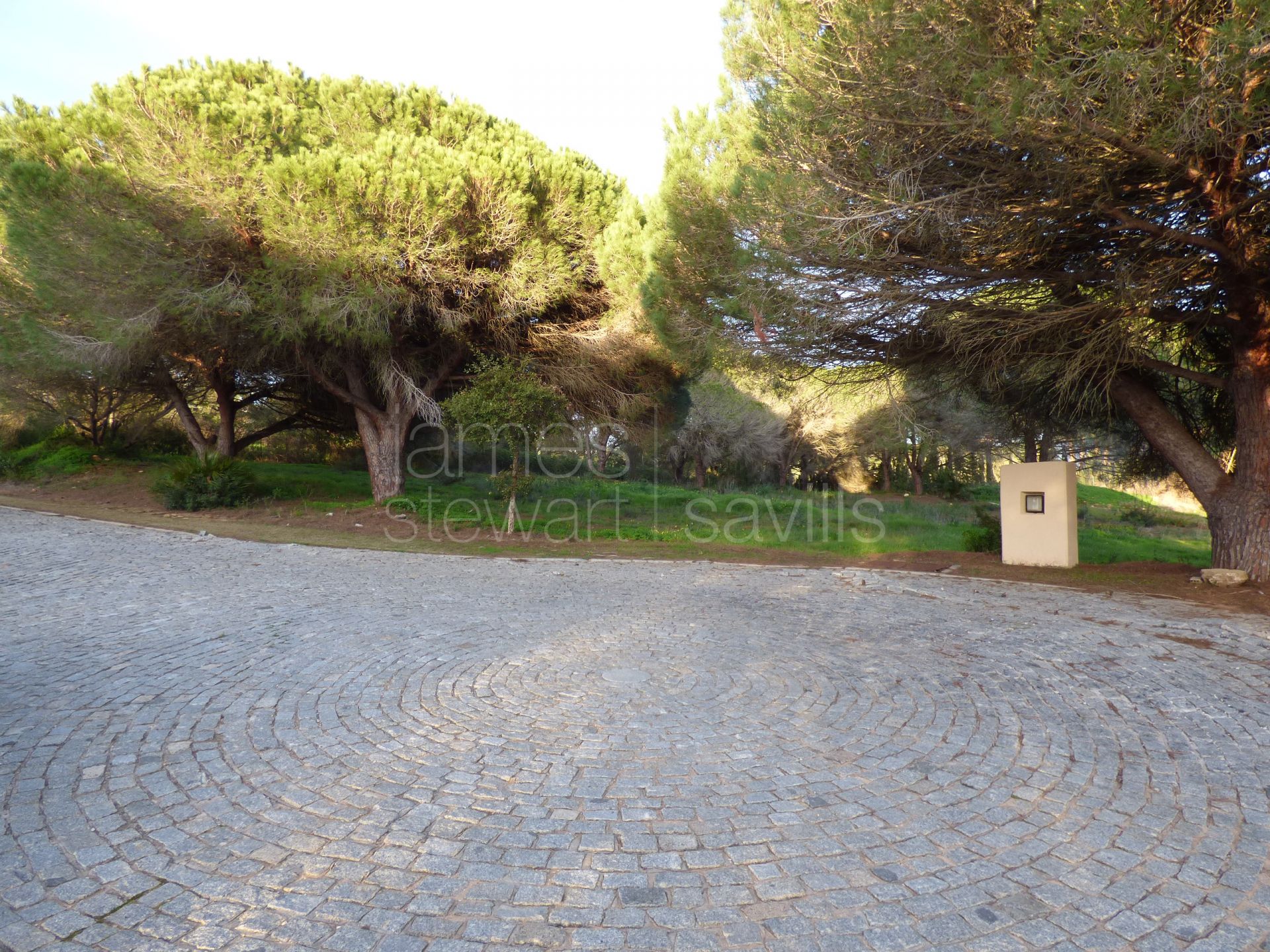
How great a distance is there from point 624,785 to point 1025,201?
21.8 feet

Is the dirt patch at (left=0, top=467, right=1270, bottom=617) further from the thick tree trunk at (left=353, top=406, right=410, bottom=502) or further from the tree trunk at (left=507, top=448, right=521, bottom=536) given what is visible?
the thick tree trunk at (left=353, top=406, right=410, bottom=502)

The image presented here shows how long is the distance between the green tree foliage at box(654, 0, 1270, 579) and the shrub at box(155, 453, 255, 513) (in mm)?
11946

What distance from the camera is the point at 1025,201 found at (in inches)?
259

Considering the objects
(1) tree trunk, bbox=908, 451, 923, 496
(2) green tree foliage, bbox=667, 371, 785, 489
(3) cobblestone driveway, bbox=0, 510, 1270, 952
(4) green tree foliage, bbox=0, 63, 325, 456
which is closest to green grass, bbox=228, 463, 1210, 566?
(2) green tree foliage, bbox=667, 371, 785, 489

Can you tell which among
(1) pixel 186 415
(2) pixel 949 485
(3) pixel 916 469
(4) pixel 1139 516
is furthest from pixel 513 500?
(3) pixel 916 469

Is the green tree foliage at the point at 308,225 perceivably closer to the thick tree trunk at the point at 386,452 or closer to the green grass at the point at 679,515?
the thick tree trunk at the point at 386,452

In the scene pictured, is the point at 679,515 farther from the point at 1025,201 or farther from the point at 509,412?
the point at 1025,201

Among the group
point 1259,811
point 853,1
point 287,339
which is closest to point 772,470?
point 287,339

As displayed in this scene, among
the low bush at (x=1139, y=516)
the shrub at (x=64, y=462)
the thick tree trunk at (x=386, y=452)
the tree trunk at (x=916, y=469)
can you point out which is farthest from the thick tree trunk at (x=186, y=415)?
the low bush at (x=1139, y=516)

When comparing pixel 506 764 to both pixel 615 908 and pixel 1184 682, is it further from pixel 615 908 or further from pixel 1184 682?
pixel 1184 682

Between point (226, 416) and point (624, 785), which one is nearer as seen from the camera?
point (624, 785)

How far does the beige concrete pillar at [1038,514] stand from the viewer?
9.17 m

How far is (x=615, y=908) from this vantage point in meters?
2.10

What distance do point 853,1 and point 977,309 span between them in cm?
328
